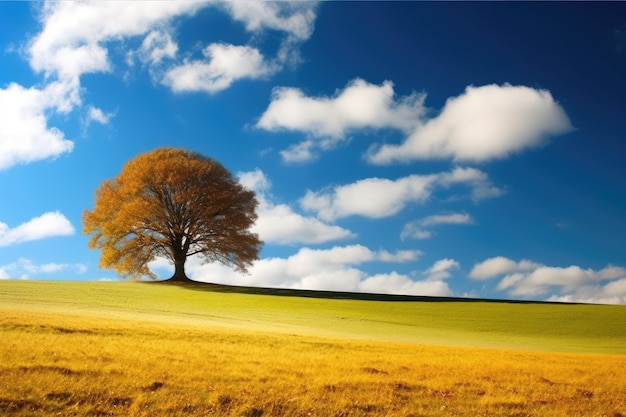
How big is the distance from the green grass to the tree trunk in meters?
5.50

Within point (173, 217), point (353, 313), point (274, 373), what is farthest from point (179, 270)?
point (274, 373)

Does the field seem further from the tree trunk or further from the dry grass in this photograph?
the tree trunk

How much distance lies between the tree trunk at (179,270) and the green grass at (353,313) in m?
5.50

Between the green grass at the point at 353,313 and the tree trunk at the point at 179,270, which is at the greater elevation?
the tree trunk at the point at 179,270

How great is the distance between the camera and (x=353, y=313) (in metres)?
51.4

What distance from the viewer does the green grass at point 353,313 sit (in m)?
39.9

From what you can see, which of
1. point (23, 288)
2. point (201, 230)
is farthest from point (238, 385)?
point (201, 230)

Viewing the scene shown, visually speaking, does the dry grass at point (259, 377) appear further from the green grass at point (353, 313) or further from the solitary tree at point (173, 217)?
the solitary tree at point (173, 217)

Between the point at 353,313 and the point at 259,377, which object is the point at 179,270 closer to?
the point at 353,313

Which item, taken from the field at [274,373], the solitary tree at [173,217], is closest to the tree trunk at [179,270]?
the solitary tree at [173,217]

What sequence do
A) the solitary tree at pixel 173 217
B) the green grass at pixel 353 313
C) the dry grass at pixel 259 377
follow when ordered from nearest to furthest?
the dry grass at pixel 259 377 < the green grass at pixel 353 313 < the solitary tree at pixel 173 217

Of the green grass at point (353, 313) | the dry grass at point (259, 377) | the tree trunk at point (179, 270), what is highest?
the tree trunk at point (179, 270)

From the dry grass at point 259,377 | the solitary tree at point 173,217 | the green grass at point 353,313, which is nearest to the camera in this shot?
the dry grass at point 259,377

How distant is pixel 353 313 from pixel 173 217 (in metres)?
26.3
